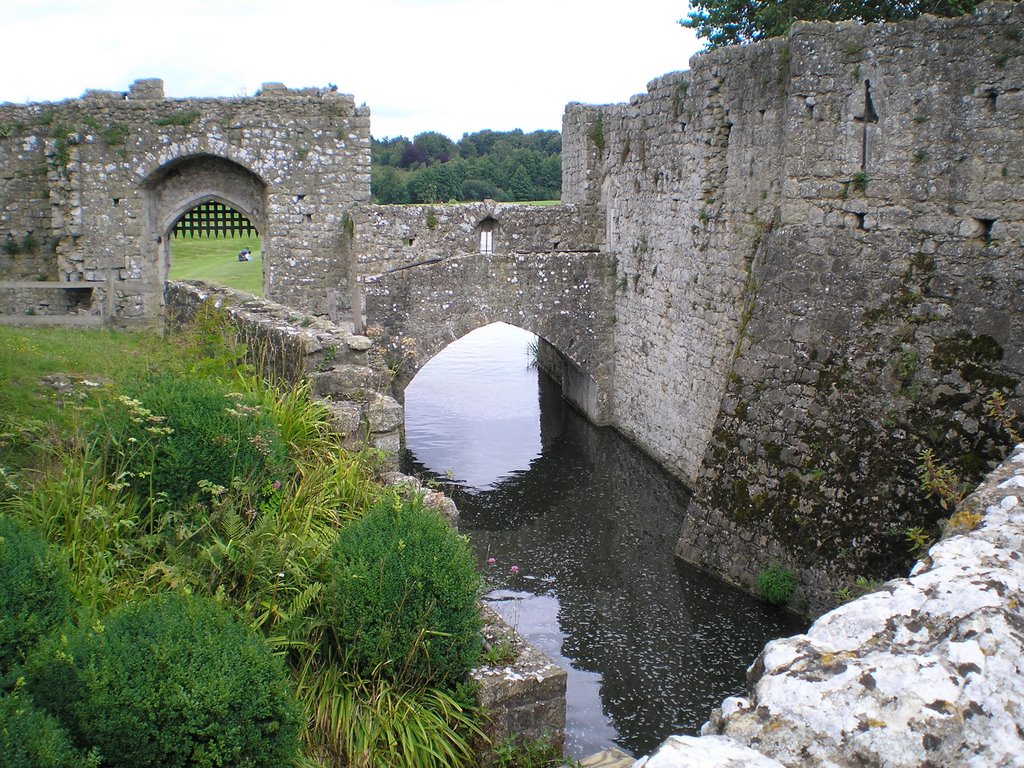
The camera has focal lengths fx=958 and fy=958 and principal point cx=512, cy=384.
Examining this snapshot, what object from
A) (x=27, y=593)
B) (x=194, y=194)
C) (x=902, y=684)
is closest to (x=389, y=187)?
(x=194, y=194)

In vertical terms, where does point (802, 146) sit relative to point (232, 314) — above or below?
above

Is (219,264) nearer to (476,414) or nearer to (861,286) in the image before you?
(476,414)

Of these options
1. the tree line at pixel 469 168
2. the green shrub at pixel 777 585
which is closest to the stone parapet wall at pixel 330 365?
the green shrub at pixel 777 585

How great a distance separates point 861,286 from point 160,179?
11293 mm

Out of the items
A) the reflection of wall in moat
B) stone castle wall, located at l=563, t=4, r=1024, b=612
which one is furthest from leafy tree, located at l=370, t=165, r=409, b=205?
stone castle wall, located at l=563, t=4, r=1024, b=612

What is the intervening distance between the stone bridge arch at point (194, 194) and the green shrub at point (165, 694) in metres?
12.2

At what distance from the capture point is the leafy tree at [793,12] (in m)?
15.9

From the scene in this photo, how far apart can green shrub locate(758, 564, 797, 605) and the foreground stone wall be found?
4774 millimetres

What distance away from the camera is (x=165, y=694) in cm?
322

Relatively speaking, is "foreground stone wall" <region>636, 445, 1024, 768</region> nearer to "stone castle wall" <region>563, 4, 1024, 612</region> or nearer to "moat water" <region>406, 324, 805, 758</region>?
"moat water" <region>406, 324, 805, 758</region>

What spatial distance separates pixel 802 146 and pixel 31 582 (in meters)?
7.19

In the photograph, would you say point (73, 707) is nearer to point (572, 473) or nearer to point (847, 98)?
point (847, 98)

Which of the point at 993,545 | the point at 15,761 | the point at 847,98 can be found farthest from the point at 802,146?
the point at 15,761

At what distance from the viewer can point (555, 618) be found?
8.06m
